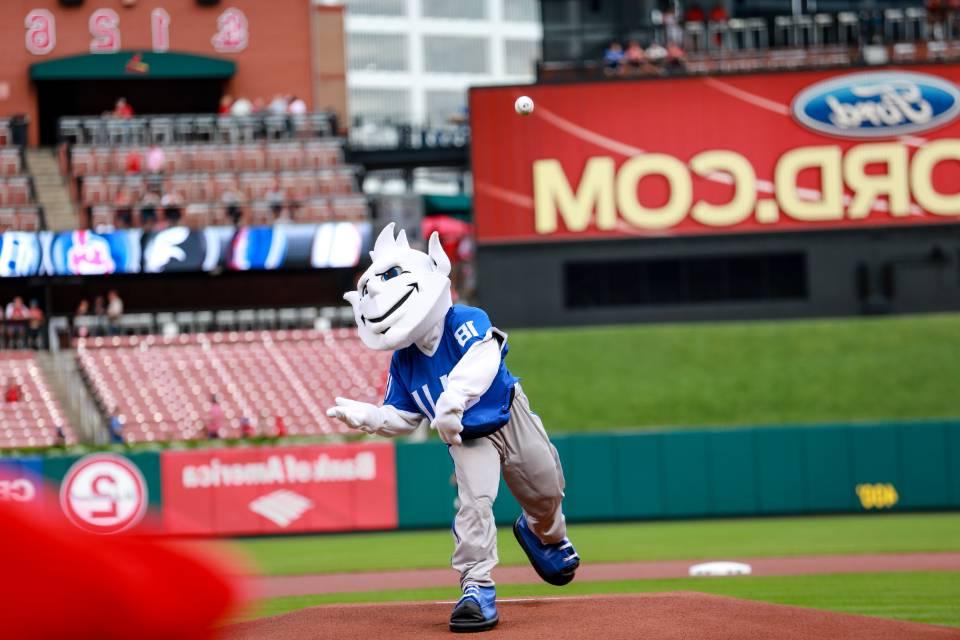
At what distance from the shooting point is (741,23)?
30.5 meters

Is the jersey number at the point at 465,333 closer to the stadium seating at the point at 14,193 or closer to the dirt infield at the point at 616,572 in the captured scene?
the dirt infield at the point at 616,572

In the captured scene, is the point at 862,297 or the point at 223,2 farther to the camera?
the point at 223,2

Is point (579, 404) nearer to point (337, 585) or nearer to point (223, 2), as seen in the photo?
point (337, 585)

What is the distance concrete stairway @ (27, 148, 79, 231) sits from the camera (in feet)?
99.5

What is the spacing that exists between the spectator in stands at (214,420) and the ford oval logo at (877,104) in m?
12.6

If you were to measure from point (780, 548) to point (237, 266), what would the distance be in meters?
15.9

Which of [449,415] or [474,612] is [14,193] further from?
[474,612]

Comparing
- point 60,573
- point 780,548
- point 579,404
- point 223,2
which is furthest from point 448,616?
point 223,2

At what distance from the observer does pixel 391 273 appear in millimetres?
7348

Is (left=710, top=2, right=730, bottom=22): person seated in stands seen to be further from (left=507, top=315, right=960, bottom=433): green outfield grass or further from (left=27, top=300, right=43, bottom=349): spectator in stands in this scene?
(left=27, top=300, right=43, bottom=349): spectator in stands

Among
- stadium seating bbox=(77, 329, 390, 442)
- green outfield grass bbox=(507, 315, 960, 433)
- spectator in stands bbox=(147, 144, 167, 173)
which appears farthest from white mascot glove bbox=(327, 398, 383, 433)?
spectator in stands bbox=(147, 144, 167, 173)

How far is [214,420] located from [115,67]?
50.2 feet

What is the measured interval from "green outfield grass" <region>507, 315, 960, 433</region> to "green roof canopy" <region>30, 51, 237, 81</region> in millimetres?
13298

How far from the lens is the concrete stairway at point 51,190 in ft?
99.5
